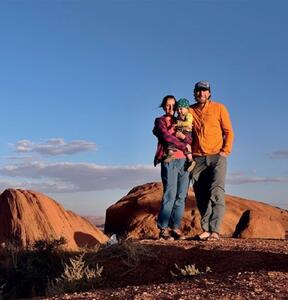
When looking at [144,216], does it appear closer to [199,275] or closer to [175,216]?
[175,216]

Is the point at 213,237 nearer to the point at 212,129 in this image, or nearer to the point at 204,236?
the point at 204,236

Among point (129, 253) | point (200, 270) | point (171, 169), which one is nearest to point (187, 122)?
point (171, 169)

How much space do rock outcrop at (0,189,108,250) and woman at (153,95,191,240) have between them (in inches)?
165

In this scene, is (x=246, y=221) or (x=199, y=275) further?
(x=246, y=221)

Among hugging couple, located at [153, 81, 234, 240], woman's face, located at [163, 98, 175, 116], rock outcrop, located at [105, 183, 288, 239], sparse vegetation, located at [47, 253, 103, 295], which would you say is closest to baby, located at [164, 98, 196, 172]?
hugging couple, located at [153, 81, 234, 240]

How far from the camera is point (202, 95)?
9711 mm

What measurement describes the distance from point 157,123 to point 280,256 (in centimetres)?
303

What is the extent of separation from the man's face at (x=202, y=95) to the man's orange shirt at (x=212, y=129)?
7cm

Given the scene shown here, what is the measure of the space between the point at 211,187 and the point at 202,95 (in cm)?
140

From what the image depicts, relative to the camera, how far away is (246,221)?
1215 centimetres

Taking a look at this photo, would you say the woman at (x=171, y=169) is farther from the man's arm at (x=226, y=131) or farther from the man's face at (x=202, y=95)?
the man's arm at (x=226, y=131)

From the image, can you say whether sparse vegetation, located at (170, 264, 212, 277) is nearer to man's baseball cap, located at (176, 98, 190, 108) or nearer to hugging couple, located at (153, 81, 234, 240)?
hugging couple, located at (153, 81, 234, 240)

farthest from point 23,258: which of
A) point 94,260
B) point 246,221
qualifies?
point 246,221

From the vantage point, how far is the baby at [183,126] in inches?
378
